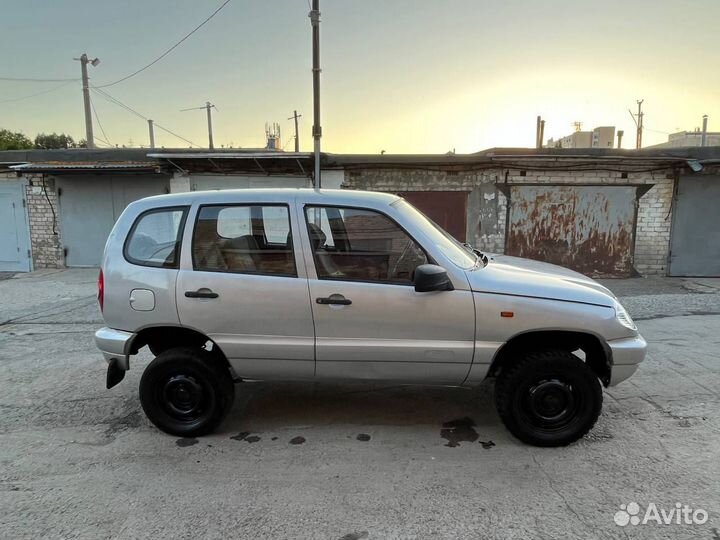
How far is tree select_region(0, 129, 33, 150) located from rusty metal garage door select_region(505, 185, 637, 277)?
35653 millimetres

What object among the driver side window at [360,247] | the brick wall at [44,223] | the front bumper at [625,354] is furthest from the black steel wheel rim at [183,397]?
the brick wall at [44,223]

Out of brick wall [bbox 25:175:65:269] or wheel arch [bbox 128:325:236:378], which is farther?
brick wall [bbox 25:175:65:269]

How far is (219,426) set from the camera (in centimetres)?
348

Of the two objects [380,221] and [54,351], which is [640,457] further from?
[54,351]

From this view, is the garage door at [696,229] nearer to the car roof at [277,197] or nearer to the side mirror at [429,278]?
the car roof at [277,197]

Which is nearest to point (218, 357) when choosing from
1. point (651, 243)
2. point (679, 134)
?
point (651, 243)

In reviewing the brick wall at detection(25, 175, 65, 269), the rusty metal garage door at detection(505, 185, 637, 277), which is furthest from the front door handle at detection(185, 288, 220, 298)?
the brick wall at detection(25, 175, 65, 269)

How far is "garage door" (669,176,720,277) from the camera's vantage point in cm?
1033

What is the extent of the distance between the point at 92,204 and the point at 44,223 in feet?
4.82

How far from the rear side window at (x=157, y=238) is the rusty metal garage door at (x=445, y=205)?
7.83 metres

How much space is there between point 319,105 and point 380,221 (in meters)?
5.36

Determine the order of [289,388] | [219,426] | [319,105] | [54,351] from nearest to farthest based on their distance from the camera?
[219,426] → [289,388] → [54,351] → [319,105]

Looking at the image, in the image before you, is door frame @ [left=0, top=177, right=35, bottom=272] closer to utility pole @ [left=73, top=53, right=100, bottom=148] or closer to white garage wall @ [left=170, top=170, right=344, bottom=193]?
white garage wall @ [left=170, top=170, right=344, bottom=193]

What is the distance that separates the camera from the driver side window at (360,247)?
3145mm
